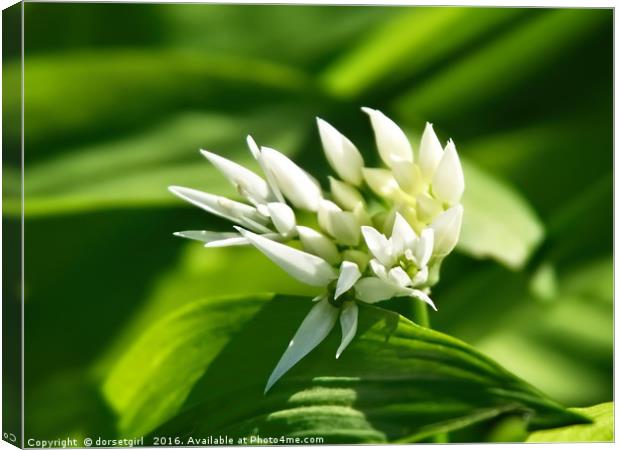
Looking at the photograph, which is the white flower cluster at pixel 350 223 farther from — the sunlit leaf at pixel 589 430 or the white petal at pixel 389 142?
the sunlit leaf at pixel 589 430

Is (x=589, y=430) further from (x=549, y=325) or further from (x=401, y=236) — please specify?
(x=401, y=236)

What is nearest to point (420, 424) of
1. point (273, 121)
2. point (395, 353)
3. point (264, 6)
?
point (395, 353)

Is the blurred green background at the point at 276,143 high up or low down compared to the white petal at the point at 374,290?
up

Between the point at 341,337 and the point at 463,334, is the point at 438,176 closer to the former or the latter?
the point at 341,337

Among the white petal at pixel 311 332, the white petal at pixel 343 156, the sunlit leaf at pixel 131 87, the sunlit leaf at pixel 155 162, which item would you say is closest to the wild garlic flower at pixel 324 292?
the white petal at pixel 311 332

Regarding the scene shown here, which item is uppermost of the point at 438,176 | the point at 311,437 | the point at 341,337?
the point at 438,176

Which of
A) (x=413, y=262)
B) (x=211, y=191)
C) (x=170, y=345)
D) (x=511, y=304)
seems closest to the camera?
(x=413, y=262)

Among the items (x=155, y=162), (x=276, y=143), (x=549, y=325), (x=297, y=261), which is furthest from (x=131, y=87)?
(x=549, y=325)
